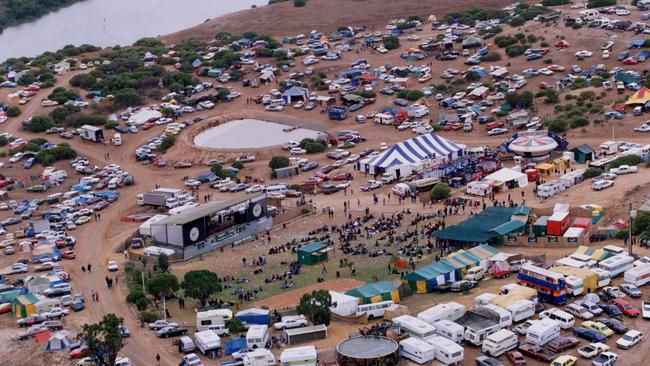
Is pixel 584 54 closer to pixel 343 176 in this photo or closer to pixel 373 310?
pixel 343 176

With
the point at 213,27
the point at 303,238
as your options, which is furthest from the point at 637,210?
the point at 213,27

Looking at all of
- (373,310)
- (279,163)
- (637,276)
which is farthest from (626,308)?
(279,163)

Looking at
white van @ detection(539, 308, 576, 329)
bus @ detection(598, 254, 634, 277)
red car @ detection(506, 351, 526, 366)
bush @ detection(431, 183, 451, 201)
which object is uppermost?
bus @ detection(598, 254, 634, 277)

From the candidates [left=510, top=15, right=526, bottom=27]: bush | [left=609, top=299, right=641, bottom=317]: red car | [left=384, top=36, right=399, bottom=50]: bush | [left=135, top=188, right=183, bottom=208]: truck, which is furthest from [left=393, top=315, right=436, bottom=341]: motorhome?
[left=510, top=15, right=526, bottom=27]: bush

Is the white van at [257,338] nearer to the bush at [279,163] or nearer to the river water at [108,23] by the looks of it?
the bush at [279,163]

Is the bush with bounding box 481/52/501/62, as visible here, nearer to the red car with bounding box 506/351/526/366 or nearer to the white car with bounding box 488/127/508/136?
the white car with bounding box 488/127/508/136

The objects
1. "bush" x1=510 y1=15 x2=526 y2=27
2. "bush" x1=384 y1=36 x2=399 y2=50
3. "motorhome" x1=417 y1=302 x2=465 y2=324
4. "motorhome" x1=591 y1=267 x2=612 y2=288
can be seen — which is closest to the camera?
"motorhome" x1=417 y1=302 x2=465 y2=324

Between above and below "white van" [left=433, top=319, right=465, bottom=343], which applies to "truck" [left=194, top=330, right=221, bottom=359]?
below

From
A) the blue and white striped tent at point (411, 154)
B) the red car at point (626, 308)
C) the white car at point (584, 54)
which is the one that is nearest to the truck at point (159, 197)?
the blue and white striped tent at point (411, 154)
